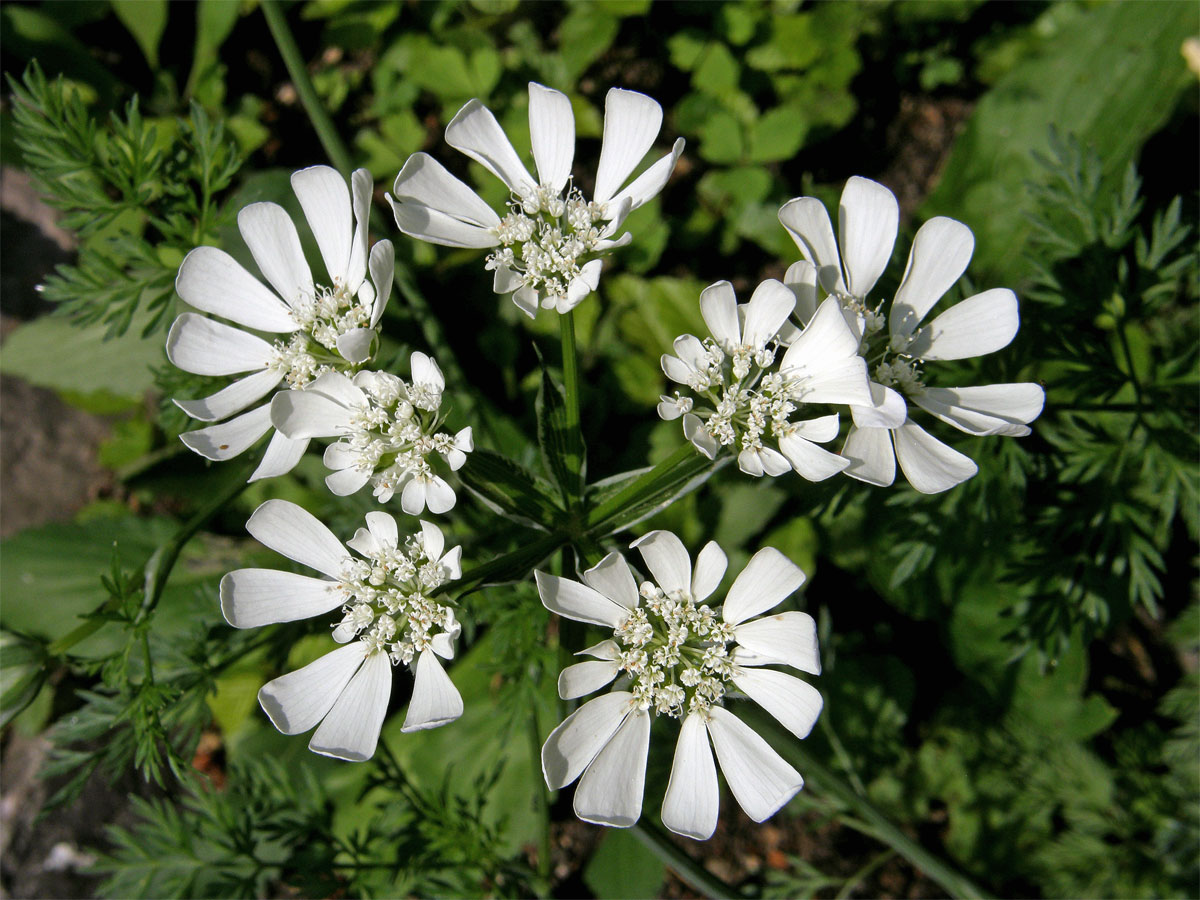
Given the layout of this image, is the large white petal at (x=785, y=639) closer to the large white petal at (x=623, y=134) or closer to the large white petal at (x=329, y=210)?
the large white petal at (x=623, y=134)

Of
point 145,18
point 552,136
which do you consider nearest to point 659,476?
point 552,136

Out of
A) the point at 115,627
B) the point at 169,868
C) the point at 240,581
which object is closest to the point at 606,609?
the point at 240,581

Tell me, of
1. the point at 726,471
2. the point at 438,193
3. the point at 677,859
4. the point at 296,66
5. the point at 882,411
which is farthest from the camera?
the point at 726,471

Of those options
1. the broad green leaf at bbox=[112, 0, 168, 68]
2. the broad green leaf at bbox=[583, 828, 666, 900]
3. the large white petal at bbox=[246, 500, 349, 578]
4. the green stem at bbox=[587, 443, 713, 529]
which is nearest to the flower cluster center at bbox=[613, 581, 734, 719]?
the green stem at bbox=[587, 443, 713, 529]

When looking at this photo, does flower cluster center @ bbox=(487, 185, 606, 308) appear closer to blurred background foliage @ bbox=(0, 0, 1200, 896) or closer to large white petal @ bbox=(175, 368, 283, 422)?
large white petal @ bbox=(175, 368, 283, 422)

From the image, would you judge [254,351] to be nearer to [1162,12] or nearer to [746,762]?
[746,762]

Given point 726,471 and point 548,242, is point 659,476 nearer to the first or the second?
point 548,242

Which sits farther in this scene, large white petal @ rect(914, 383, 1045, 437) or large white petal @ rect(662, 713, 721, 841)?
A: large white petal @ rect(914, 383, 1045, 437)

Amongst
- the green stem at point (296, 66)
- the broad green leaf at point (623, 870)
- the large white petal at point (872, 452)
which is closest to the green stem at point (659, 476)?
the large white petal at point (872, 452)
